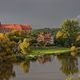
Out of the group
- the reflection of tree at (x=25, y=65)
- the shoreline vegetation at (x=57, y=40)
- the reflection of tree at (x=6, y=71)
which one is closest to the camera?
the reflection of tree at (x=6, y=71)

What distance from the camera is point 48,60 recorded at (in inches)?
2003

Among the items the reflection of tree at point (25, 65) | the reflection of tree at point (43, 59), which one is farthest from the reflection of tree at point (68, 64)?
the reflection of tree at point (25, 65)

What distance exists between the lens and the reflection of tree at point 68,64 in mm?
39228

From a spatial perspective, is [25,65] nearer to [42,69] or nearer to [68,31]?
[42,69]

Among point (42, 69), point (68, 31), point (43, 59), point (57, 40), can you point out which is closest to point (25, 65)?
point (42, 69)

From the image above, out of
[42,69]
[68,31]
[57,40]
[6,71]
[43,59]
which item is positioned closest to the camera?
[6,71]

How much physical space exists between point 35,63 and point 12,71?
7.31m

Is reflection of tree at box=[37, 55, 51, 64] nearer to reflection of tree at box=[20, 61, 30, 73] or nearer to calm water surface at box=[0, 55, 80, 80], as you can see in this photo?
calm water surface at box=[0, 55, 80, 80]

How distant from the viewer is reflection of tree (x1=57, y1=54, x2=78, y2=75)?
39228mm

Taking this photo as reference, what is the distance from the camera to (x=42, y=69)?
1647 inches

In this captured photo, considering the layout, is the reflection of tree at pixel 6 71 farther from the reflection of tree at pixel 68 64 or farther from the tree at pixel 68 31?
the tree at pixel 68 31

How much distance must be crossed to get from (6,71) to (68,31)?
127 feet

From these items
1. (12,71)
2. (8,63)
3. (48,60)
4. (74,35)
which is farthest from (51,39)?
(12,71)

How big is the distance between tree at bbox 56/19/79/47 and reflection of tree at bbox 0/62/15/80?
1172 inches
